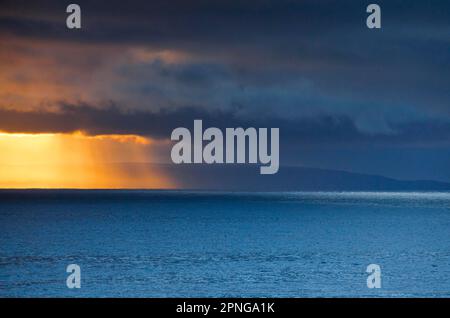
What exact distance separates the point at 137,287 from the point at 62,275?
627cm

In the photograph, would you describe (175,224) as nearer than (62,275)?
No

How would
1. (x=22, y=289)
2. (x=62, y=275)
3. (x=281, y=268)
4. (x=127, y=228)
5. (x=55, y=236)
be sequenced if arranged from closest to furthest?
(x=22, y=289) → (x=62, y=275) → (x=281, y=268) → (x=55, y=236) → (x=127, y=228)

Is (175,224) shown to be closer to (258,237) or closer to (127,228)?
(127,228)

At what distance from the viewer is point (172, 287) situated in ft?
119

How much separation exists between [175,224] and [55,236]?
22.3 m

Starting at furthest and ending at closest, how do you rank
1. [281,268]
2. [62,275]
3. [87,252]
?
[87,252]
[281,268]
[62,275]

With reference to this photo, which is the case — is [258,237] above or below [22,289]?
above

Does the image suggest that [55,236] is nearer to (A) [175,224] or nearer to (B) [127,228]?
(B) [127,228]
